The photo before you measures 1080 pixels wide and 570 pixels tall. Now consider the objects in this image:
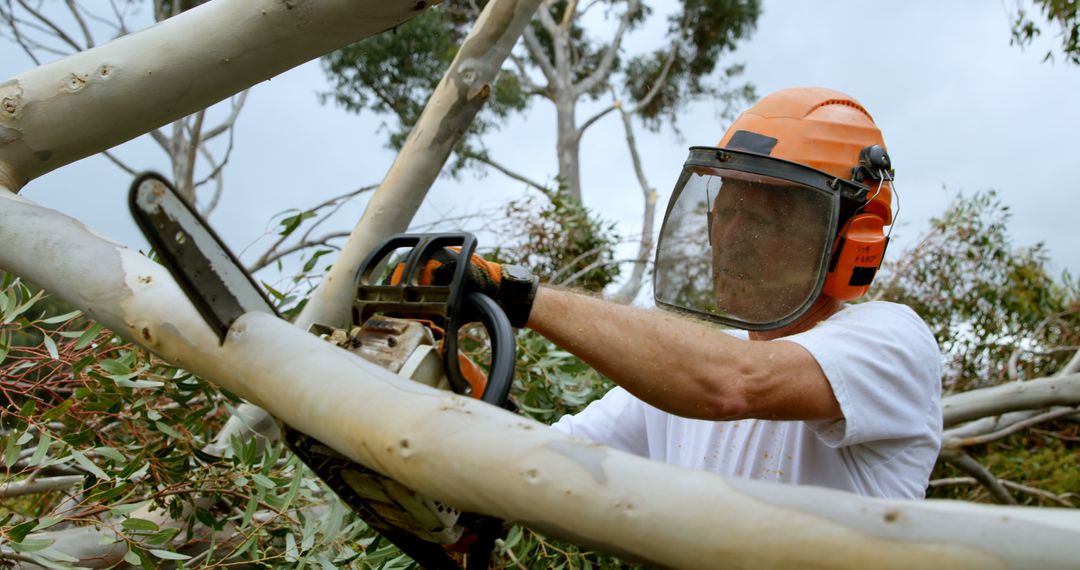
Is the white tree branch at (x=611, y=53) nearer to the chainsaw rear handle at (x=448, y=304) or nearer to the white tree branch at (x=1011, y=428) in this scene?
the white tree branch at (x=1011, y=428)

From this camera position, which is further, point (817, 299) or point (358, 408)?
point (817, 299)

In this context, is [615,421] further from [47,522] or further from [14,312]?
[14,312]

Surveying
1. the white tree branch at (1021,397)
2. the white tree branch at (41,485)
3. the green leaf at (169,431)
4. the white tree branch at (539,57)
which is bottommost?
the white tree branch at (1021,397)

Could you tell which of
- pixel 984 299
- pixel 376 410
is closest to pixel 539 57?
pixel 984 299

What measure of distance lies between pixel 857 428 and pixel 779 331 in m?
0.60

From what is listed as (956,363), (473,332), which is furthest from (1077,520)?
(956,363)

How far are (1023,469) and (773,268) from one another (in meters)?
5.43

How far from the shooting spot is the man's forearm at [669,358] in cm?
177

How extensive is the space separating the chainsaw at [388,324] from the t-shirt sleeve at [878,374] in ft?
2.58

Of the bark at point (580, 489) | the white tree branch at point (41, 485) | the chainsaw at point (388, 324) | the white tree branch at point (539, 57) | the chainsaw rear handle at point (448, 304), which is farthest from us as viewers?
the white tree branch at point (539, 57)

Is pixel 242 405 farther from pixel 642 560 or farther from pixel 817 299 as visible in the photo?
pixel 642 560

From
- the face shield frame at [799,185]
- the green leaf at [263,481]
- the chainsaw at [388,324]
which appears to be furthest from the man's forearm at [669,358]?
the green leaf at [263,481]

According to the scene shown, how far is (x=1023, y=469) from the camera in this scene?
21.9 feet

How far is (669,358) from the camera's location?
1771mm
